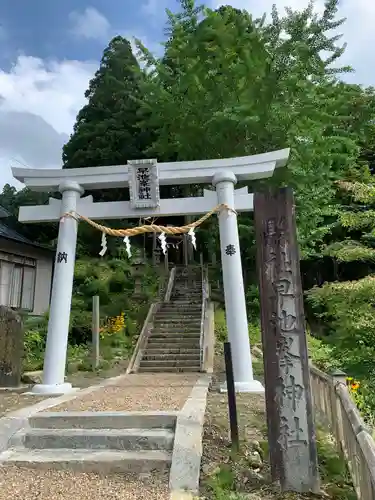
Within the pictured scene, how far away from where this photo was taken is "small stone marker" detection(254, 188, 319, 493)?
413 cm

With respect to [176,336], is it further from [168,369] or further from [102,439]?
[102,439]

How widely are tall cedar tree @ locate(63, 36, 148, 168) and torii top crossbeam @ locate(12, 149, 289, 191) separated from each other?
12393 millimetres

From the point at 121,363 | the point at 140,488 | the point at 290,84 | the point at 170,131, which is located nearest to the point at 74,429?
the point at 140,488

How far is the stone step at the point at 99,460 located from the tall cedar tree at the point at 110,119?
753 inches

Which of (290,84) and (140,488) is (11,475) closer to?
(140,488)

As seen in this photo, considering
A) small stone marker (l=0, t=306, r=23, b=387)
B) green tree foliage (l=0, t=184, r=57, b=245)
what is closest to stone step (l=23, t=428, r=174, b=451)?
small stone marker (l=0, t=306, r=23, b=387)

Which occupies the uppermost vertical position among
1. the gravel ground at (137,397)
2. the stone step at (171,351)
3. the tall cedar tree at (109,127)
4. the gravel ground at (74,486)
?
the tall cedar tree at (109,127)

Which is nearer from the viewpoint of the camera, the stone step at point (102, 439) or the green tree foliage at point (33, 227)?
the stone step at point (102, 439)

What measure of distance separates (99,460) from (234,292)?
5447 millimetres

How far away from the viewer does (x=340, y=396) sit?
15.3 feet

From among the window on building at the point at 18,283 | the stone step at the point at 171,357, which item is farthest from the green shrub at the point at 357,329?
the window on building at the point at 18,283

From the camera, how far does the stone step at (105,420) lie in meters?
5.29

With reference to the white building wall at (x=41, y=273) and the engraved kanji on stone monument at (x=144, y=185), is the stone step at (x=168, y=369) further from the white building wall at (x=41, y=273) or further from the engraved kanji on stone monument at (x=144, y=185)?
the white building wall at (x=41, y=273)

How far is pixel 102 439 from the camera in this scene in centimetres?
501
